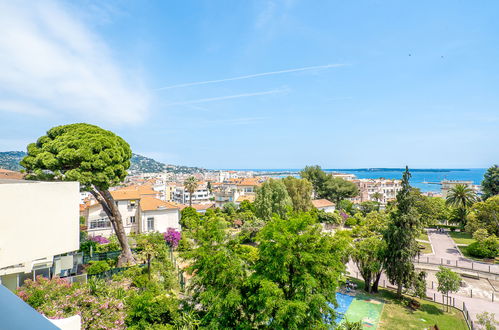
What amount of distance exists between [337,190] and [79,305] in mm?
53284

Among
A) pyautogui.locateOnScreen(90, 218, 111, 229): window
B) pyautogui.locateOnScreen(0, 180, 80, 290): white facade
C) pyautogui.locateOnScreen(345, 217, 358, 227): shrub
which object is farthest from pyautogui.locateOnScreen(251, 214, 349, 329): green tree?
pyautogui.locateOnScreen(345, 217, 358, 227): shrub

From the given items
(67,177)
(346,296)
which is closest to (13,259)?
(67,177)

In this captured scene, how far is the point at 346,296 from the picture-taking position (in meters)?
20.0

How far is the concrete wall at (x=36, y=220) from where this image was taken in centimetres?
265

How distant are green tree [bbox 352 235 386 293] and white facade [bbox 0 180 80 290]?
21.2 meters

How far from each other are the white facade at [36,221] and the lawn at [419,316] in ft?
60.5

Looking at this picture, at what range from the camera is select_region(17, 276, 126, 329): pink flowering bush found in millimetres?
10141

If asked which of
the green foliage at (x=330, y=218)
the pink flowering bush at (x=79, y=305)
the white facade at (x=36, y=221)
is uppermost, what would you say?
the white facade at (x=36, y=221)

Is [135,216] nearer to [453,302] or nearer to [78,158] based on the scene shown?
[78,158]

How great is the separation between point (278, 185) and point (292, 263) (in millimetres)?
27551

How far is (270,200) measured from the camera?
3806 cm

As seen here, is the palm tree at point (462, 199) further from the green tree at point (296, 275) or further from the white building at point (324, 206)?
the green tree at point (296, 275)

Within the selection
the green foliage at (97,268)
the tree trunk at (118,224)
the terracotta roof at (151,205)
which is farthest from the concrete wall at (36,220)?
the terracotta roof at (151,205)

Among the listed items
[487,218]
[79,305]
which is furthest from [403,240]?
[487,218]
